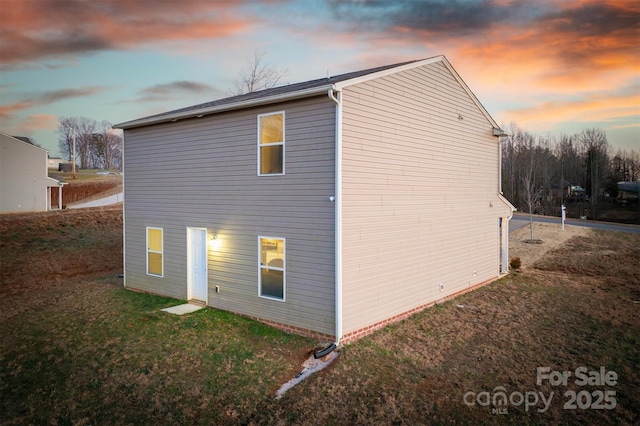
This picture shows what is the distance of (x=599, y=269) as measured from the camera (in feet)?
52.3

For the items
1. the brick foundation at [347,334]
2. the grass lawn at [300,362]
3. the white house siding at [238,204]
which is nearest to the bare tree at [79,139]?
the grass lawn at [300,362]

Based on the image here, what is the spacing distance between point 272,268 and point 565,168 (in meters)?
52.1

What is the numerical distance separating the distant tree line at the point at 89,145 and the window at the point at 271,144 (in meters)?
71.9

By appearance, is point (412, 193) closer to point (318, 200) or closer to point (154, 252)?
point (318, 200)

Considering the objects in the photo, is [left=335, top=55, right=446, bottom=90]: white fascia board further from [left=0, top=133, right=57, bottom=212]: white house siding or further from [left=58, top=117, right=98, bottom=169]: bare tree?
[left=58, top=117, right=98, bottom=169]: bare tree

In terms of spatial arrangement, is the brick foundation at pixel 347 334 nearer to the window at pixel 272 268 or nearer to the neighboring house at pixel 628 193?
the window at pixel 272 268

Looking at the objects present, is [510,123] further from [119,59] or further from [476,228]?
[119,59]

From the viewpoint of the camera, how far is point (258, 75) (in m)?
26.3

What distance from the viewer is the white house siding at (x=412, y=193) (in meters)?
7.99

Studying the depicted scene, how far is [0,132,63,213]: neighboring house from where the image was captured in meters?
27.3

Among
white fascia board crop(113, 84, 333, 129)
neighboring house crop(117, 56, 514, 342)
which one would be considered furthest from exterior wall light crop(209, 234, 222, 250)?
white fascia board crop(113, 84, 333, 129)

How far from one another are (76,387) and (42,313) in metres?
5.28

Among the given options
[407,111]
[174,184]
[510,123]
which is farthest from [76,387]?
[510,123]

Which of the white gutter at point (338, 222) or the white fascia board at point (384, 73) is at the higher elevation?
the white fascia board at point (384, 73)
